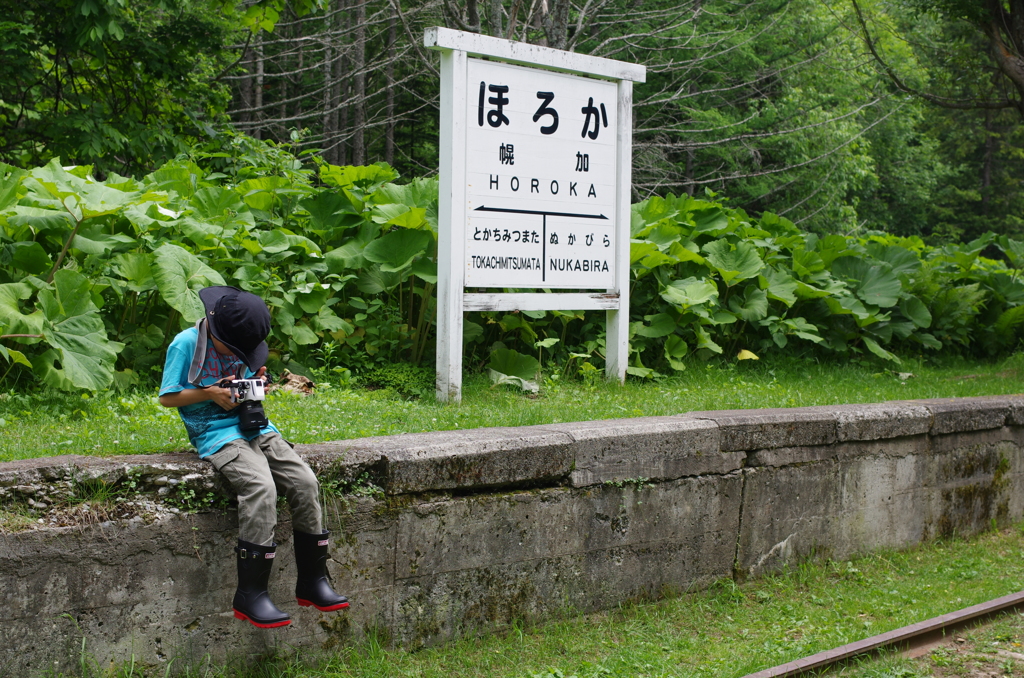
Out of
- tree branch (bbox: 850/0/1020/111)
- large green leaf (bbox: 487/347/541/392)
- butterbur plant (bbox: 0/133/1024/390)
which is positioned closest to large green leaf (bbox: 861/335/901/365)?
butterbur plant (bbox: 0/133/1024/390)

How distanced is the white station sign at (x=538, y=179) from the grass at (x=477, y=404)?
2.72 ft

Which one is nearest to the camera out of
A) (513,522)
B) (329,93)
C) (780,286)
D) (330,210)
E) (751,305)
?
(513,522)

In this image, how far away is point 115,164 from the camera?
27.9 ft

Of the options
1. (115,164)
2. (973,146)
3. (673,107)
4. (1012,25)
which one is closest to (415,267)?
(115,164)

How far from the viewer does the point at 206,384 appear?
3.17 metres

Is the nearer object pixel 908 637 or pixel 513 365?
pixel 908 637

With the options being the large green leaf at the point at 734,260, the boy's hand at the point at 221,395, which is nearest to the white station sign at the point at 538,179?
the large green leaf at the point at 734,260

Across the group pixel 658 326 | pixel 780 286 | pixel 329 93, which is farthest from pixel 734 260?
pixel 329 93

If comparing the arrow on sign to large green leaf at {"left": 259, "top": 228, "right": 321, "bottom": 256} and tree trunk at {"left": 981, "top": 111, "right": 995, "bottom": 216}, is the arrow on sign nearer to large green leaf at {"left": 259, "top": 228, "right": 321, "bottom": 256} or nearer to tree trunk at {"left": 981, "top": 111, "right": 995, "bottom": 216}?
large green leaf at {"left": 259, "top": 228, "right": 321, "bottom": 256}

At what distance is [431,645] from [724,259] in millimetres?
4486

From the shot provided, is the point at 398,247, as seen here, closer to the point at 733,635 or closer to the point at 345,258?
the point at 345,258

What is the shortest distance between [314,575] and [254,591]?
265mm

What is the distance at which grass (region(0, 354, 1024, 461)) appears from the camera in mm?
3859

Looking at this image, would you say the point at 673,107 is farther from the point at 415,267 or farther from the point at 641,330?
the point at 415,267
